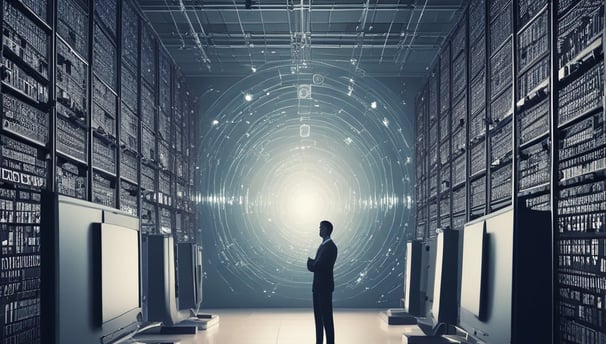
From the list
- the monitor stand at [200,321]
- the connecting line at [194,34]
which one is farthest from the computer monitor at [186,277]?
the connecting line at [194,34]

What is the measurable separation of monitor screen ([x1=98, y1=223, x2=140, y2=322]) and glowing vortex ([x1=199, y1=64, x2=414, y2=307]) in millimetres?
7809

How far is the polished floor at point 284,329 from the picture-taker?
8406 mm

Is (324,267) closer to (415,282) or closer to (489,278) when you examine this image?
(415,282)

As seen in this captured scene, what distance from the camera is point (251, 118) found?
1398 centimetres

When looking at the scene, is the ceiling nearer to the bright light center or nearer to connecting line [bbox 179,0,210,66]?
connecting line [bbox 179,0,210,66]

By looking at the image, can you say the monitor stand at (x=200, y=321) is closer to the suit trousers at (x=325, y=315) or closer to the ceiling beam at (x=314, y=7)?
the suit trousers at (x=325, y=315)

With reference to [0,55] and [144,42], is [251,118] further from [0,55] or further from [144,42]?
[0,55]

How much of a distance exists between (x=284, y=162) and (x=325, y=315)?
7.50 metres

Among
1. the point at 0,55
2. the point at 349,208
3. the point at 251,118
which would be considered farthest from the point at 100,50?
the point at 349,208

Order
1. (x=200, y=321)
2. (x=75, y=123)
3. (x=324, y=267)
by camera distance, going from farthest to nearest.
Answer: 1. (x=200, y=321)
2. (x=324, y=267)
3. (x=75, y=123)

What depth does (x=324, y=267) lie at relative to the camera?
7.90 meters

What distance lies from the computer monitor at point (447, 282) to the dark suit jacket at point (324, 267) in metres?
1.80

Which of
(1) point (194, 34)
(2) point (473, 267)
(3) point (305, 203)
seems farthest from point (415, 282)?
(3) point (305, 203)

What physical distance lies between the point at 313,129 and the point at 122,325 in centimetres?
997
